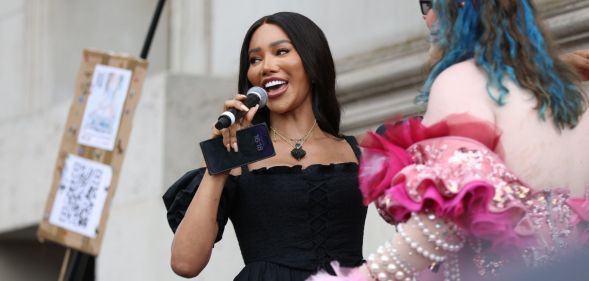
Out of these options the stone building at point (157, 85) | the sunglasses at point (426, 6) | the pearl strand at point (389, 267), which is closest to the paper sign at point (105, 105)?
the stone building at point (157, 85)

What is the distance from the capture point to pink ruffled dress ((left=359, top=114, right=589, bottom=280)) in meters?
3.02

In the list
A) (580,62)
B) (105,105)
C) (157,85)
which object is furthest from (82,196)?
(580,62)

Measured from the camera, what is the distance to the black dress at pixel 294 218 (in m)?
3.91

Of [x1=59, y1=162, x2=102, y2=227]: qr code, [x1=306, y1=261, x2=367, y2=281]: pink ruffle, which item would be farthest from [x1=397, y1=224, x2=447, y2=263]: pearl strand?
[x1=59, y1=162, x2=102, y2=227]: qr code

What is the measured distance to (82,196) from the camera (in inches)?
262

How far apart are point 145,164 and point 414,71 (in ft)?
5.80

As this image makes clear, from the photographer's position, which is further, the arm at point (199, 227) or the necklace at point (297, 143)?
the necklace at point (297, 143)

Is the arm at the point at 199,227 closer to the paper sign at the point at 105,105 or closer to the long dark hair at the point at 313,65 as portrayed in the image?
→ the long dark hair at the point at 313,65

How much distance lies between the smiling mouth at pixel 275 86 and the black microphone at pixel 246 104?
104mm

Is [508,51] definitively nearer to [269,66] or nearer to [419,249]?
[419,249]

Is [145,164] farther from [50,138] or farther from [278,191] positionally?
[278,191]

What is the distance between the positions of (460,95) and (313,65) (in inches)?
40.0

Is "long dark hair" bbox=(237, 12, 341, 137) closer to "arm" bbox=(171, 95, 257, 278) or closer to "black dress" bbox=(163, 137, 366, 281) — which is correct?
"black dress" bbox=(163, 137, 366, 281)

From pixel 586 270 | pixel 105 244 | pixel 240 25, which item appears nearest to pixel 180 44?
pixel 240 25
